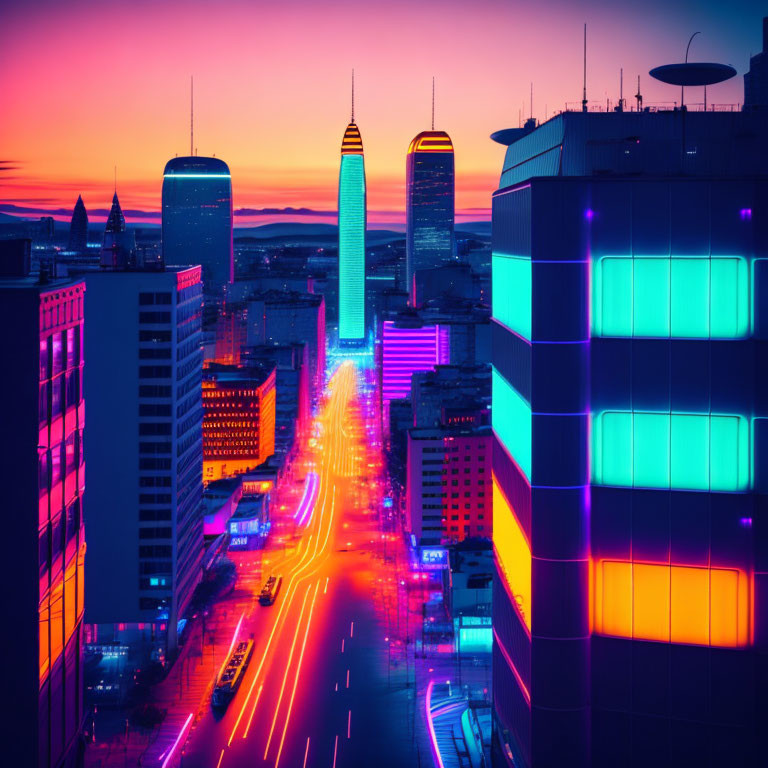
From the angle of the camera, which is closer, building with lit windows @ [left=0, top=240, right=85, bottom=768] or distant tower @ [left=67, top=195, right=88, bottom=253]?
building with lit windows @ [left=0, top=240, right=85, bottom=768]

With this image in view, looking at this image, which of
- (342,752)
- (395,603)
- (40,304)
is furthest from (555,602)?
(395,603)

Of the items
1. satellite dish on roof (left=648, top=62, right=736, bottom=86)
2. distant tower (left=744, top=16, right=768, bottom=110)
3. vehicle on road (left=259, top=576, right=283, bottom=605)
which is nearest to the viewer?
satellite dish on roof (left=648, top=62, right=736, bottom=86)

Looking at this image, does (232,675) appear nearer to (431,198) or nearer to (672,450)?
(672,450)

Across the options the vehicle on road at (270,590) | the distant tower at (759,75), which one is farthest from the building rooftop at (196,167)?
the distant tower at (759,75)

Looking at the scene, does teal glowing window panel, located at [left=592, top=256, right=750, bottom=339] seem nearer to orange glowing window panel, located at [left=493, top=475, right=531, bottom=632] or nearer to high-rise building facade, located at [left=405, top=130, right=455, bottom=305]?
orange glowing window panel, located at [left=493, top=475, right=531, bottom=632]

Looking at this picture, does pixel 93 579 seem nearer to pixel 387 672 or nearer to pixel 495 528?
pixel 387 672

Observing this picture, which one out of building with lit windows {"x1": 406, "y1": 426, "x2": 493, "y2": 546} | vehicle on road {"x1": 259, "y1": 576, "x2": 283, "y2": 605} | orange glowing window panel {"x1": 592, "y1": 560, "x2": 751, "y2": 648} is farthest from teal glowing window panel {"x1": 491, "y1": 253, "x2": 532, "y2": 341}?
building with lit windows {"x1": 406, "y1": 426, "x2": 493, "y2": 546}
